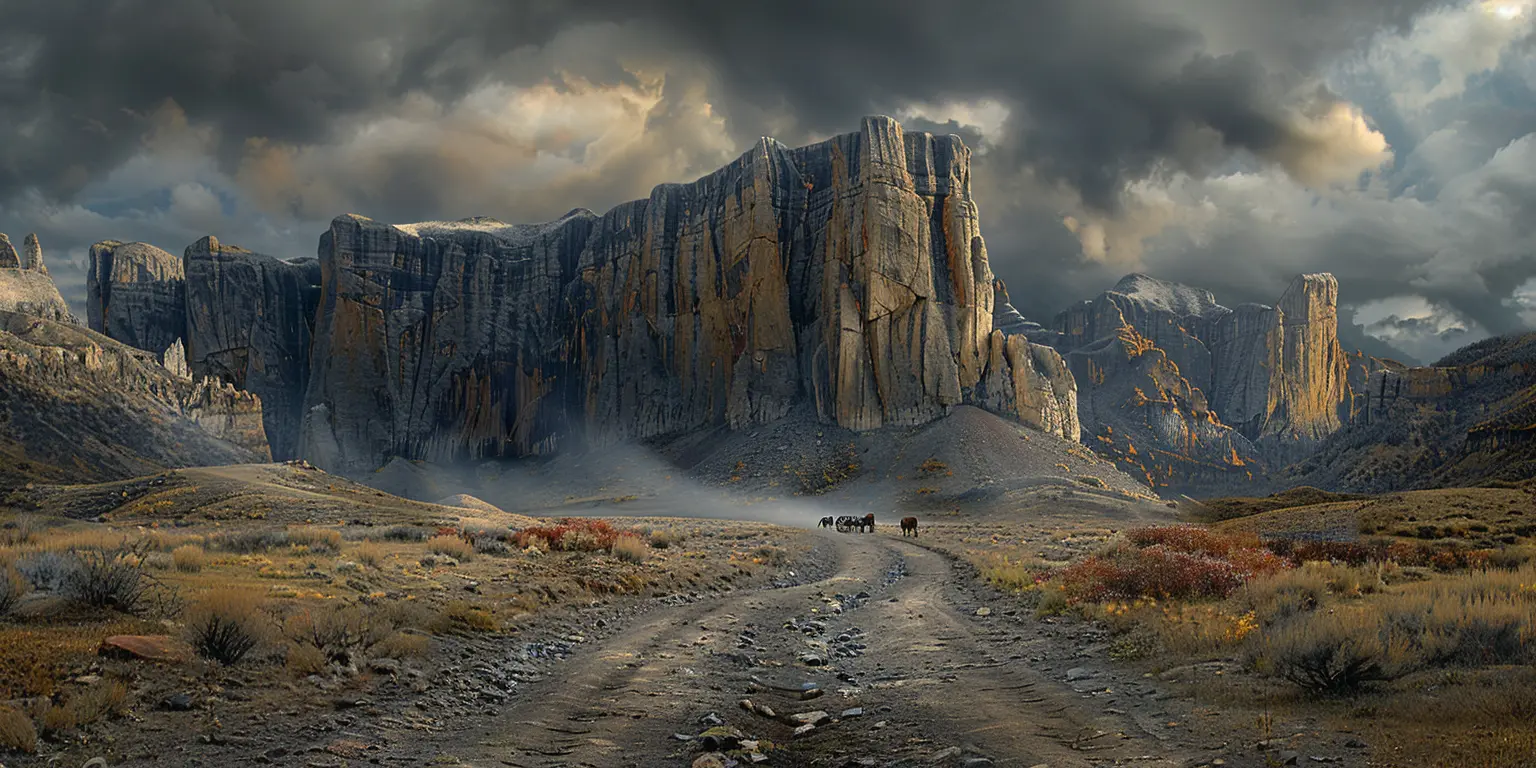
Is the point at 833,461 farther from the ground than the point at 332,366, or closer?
closer

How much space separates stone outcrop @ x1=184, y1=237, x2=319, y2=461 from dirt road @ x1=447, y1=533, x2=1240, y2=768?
6401 inches

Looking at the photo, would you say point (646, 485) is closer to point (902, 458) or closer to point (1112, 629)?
point (902, 458)

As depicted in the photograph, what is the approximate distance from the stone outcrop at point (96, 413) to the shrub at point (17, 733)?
235 feet

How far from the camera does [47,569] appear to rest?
12.5m

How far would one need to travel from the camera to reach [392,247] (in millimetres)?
166000

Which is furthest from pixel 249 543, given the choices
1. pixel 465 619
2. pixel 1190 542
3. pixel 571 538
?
pixel 1190 542

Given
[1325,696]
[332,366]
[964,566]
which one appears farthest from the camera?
[332,366]

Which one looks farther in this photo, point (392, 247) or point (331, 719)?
point (392, 247)

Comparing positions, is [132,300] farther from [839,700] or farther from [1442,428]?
[1442,428]

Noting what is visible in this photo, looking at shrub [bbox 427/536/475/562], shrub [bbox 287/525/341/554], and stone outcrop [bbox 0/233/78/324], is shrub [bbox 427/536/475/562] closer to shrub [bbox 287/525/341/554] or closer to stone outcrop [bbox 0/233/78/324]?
shrub [bbox 287/525/341/554]

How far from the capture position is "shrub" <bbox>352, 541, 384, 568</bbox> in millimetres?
20391

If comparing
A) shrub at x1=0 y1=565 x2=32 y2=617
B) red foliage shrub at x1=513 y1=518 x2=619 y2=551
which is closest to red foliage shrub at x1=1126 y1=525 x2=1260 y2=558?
red foliage shrub at x1=513 y1=518 x2=619 y2=551

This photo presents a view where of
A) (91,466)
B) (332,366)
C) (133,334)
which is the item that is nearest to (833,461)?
(91,466)

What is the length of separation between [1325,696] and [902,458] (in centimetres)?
9215
